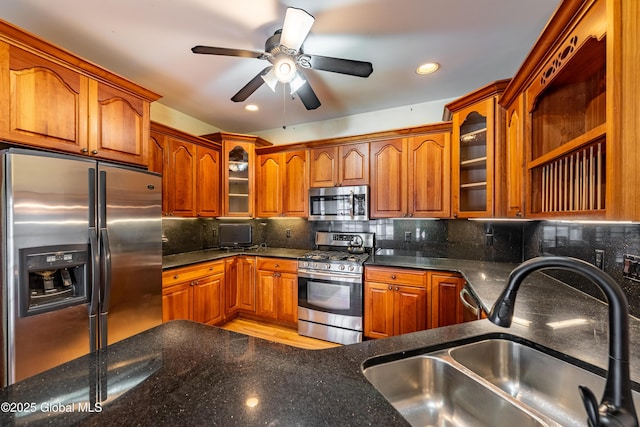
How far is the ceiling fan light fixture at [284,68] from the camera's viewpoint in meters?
1.68

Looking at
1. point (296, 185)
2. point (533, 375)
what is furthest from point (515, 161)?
point (296, 185)

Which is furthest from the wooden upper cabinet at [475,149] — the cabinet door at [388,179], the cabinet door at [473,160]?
the cabinet door at [388,179]

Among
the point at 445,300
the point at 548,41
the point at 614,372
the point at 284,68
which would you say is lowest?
the point at 445,300

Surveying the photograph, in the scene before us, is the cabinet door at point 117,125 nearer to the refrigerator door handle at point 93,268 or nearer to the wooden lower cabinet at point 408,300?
the refrigerator door handle at point 93,268

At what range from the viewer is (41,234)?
1432mm

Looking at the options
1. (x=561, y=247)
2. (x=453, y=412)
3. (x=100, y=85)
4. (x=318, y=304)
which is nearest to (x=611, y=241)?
(x=561, y=247)

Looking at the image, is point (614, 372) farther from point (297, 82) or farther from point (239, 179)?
point (239, 179)

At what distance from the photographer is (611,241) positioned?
53.5 inches

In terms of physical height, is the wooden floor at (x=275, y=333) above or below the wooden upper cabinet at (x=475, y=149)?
below

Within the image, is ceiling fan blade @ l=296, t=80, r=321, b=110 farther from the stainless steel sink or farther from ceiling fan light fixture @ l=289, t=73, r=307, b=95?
the stainless steel sink

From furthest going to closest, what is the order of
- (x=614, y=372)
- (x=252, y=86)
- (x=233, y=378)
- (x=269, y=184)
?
(x=269, y=184)
(x=252, y=86)
(x=233, y=378)
(x=614, y=372)

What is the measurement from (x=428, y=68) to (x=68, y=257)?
117 inches

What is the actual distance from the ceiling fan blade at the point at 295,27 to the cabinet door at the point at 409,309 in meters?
2.22

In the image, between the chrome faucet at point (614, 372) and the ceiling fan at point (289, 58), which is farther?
the ceiling fan at point (289, 58)
